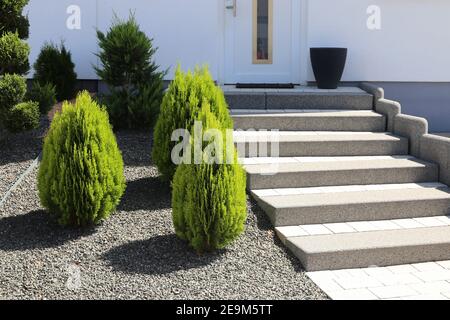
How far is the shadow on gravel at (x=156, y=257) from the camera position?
15.2ft

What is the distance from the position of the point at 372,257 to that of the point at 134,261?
6.74ft

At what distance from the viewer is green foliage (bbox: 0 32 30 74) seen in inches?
246

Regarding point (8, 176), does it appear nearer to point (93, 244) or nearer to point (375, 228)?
point (93, 244)

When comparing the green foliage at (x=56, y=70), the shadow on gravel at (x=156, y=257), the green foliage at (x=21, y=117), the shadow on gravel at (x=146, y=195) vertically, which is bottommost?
the shadow on gravel at (x=156, y=257)

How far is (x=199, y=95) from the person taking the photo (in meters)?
5.71

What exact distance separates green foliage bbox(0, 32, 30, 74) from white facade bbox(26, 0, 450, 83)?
6.72ft

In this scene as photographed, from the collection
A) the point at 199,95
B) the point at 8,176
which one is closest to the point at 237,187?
the point at 199,95

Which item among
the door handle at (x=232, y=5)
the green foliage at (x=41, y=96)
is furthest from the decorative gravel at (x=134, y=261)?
the door handle at (x=232, y=5)

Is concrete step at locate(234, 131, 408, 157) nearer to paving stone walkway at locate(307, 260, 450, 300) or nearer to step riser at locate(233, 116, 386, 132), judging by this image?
step riser at locate(233, 116, 386, 132)

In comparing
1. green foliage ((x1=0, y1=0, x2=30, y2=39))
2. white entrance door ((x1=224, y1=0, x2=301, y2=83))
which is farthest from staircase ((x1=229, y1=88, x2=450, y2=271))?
green foliage ((x1=0, y1=0, x2=30, y2=39))

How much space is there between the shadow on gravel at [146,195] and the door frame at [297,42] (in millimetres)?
3139

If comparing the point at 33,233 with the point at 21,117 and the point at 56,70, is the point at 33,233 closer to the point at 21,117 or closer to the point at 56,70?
the point at 21,117

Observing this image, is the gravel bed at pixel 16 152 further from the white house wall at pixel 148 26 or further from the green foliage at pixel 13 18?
the white house wall at pixel 148 26

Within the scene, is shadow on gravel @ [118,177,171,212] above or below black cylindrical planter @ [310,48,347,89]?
below
